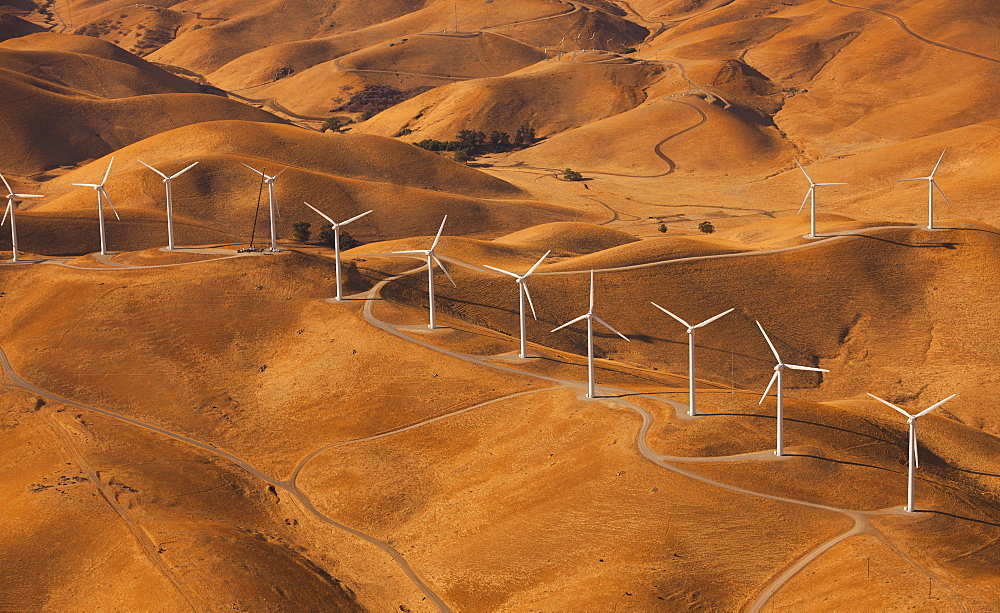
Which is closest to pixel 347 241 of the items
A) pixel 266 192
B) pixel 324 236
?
pixel 324 236

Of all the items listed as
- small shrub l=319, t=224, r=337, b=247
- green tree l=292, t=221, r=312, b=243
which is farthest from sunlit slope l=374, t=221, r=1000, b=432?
green tree l=292, t=221, r=312, b=243

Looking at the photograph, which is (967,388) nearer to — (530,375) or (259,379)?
(530,375)

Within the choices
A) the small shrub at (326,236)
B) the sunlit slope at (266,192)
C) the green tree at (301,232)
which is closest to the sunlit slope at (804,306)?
the small shrub at (326,236)

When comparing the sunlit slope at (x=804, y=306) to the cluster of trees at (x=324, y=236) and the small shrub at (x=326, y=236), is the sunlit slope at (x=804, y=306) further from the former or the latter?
the small shrub at (x=326, y=236)

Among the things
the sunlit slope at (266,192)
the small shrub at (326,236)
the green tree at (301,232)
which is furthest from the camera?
the small shrub at (326,236)

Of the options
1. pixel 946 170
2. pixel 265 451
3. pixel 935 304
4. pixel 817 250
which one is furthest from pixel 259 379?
pixel 946 170

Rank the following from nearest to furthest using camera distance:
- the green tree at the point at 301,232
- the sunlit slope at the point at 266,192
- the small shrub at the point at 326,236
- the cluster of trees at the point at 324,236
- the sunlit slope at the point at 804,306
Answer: the sunlit slope at the point at 804,306 → the green tree at the point at 301,232 → the cluster of trees at the point at 324,236 → the sunlit slope at the point at 266,192 → the small shrub at the point at 326,236

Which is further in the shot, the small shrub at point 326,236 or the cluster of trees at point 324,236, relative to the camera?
the small shrub at point 326,236

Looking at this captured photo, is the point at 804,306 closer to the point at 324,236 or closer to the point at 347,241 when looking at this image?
the point at 347,241

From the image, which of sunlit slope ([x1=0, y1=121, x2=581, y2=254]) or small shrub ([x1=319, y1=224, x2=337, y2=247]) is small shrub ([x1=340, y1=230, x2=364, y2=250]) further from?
sunlit slope ([x1=0, y1=121, x2=581, y2=254])
